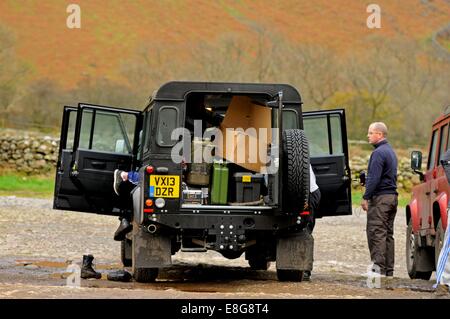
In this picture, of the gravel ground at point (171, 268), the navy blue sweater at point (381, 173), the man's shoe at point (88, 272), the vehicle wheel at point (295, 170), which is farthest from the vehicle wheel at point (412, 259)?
the man's shoe at point (88, 272)

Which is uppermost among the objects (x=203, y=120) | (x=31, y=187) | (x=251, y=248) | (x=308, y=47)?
(x=308, y=47)

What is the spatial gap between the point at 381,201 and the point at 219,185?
6.66ft

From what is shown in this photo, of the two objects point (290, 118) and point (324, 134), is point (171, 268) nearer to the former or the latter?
point (324, 134)

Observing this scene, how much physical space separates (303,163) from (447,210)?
1.62m

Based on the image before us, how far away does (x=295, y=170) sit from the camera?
11.1m

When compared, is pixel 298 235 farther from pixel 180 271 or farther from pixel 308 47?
pixel 308 47

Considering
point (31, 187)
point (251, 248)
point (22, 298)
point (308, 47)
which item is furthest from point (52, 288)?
point (308, 47)

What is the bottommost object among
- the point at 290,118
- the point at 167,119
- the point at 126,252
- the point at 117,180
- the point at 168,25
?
the point at 126,252

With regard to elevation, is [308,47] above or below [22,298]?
above

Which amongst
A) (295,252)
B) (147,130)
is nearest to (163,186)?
(147,130)

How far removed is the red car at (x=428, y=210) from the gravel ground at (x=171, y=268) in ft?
1.08

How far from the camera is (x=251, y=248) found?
39.3ft
